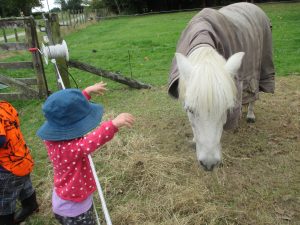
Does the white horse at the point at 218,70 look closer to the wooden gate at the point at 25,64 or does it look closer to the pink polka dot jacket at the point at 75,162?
the pink polka dot jacket at the point at 75,162

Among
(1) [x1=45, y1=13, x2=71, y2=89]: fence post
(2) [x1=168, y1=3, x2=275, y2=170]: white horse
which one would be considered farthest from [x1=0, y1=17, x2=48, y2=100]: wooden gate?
(2) [x1=168, y1=3, x2=275, y2=170]: white horse

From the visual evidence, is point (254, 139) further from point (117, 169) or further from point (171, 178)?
point (117, 169)

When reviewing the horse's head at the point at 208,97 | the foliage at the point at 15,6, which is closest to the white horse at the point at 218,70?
the horse's head at the point at 208,97

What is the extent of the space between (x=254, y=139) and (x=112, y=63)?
591 centimetres

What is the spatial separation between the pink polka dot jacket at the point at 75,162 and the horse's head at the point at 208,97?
2.84ft

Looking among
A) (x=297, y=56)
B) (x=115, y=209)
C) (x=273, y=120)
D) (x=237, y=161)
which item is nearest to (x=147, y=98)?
(x=273, y=120)

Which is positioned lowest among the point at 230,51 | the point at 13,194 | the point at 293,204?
the point at 293,204

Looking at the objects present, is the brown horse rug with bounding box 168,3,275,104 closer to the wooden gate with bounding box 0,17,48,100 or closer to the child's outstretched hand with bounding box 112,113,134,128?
the child's outstretched hand with bounding box 112,113,134,128

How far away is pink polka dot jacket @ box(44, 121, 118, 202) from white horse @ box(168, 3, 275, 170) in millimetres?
915

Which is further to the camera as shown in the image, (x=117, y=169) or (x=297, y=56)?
(x=297, y=56)

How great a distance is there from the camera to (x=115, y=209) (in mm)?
3182

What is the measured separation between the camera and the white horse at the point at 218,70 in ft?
8.61

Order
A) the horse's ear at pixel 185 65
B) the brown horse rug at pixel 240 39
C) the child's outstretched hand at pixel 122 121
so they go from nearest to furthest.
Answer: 1. the child's outstretched hand at pixel 122 121
2. the horse's ear at pixel 185 65
3. the brown horse rug at pixel 240 39

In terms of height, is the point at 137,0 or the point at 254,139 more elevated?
the point at 137,0
